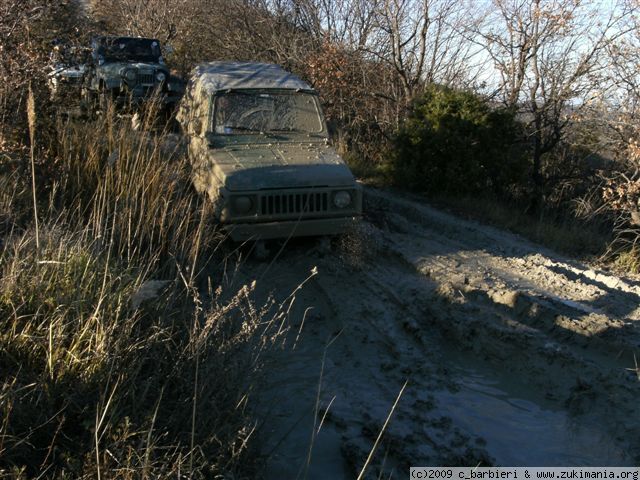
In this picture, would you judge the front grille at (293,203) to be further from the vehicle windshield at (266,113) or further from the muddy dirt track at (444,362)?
the vehicle windshield at (266,113)

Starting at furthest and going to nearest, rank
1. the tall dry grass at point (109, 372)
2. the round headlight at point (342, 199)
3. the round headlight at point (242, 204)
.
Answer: the round headlight at point (342, 199)
the round headlight at point (242, 204)
the tall dry grass at point (109, 372)

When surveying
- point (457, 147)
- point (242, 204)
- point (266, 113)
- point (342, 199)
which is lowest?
point (242, 204)

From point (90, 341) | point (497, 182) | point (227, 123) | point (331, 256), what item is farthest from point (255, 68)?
point (90, 341)

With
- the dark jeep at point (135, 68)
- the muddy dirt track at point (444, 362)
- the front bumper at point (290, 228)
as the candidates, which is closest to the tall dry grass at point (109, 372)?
the muddy dirt track at point (444, 362)

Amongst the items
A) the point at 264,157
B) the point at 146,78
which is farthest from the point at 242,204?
the point at 146,78

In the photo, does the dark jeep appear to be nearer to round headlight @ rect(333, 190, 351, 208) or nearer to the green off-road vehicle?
the green off-road vehicle

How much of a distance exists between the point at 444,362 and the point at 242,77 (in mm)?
4386

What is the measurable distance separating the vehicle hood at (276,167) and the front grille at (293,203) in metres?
0.10

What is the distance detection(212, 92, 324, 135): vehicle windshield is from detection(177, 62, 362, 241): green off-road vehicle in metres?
0.01

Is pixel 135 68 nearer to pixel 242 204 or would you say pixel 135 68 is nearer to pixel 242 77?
pixel 242 77

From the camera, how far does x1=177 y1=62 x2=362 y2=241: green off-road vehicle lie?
6.00 m

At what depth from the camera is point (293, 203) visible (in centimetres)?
613

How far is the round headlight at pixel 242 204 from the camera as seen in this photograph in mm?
5922

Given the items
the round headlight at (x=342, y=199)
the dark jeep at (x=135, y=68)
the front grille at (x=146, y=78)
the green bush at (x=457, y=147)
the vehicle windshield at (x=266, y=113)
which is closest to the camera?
the round headlight at (x=342, y=199)
